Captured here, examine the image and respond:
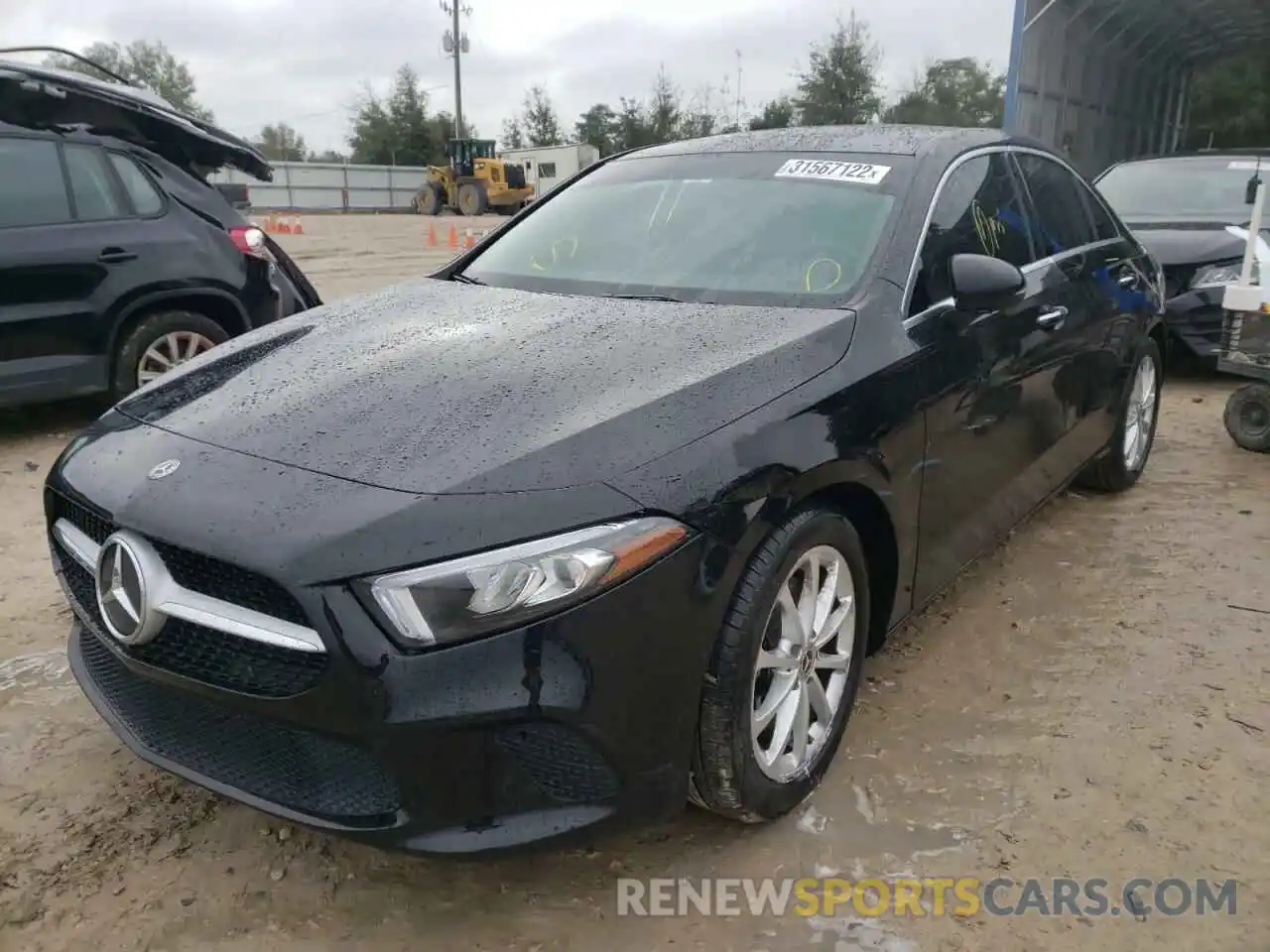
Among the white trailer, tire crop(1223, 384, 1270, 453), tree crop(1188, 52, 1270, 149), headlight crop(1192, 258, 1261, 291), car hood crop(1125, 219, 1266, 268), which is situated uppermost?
tree crop(1188, 52, 1270, 149)

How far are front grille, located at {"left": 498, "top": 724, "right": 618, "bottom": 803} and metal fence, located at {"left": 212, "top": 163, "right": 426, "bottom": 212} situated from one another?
3926cm

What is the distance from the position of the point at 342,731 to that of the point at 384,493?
0.43 m

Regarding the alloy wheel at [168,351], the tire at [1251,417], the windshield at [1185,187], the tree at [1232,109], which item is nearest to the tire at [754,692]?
the tire at [1251,417]

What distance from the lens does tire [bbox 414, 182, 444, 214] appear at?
116ft

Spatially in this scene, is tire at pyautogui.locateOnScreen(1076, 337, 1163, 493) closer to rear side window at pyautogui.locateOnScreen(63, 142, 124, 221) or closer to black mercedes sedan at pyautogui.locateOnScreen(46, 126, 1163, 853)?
black mercedes sedan at pyautogui.locateOnScreen(46, 126, 1163, 853)

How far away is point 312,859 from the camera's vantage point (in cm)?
230

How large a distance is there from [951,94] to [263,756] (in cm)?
4163

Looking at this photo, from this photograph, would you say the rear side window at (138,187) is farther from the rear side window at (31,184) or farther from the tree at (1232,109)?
the tree at (1232,109)

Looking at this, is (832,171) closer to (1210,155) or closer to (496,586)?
(496,586)

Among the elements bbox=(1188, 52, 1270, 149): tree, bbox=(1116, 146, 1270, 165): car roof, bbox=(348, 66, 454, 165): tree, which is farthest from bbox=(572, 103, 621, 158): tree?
bbox=(1116, 146, 1270, 165): car roof

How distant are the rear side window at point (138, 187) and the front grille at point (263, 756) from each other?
4133 mm

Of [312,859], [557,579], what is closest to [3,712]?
[312,859]

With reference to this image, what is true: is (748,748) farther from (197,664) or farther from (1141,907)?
(197,664)

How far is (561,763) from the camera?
1870 mm
